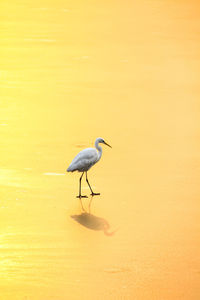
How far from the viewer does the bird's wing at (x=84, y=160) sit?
12109mm

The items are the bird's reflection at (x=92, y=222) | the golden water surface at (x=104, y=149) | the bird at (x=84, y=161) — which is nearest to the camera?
the golden water surface at (x=104, y=149)

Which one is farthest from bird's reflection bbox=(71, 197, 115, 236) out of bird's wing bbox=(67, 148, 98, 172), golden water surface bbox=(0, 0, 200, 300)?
bird's wing bbox=(67, 148, 98, 172)

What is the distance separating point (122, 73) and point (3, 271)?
10.9 metres

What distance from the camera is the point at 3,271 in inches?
365

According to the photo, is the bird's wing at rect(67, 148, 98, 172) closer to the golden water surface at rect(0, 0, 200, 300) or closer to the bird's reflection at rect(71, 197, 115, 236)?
the golden water surface at rect(0, 0, 200, 300)

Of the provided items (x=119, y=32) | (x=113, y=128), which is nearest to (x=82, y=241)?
(x=113, y=128)

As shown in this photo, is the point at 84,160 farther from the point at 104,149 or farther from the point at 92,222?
the point at 104,149

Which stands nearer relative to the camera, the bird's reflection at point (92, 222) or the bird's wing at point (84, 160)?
the bird's reflection at point (92, 222)

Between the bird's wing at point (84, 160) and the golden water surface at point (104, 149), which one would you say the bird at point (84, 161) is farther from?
the golden water surface at point (104, 149)

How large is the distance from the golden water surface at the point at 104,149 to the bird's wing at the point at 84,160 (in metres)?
0.34

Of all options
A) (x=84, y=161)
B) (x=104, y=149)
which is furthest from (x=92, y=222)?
(x=104, y=149)

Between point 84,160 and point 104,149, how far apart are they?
231 centimetres

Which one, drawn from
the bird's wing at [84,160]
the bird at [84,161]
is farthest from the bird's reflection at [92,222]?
the bird's wing at [84,160]

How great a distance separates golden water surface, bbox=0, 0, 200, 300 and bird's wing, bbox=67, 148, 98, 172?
1.12 ft
